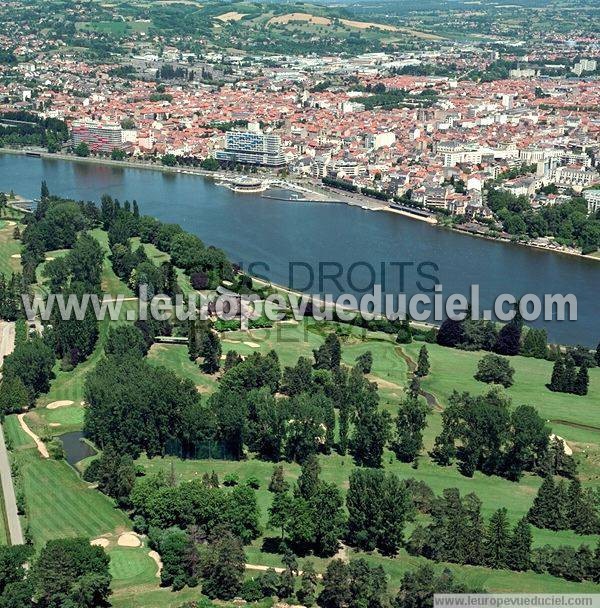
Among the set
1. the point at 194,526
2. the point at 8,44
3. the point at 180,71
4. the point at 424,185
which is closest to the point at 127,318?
the point at 194,526

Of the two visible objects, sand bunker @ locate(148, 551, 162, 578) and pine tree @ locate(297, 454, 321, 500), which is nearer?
sand bunker @ locate(148, 551, 162, 578)

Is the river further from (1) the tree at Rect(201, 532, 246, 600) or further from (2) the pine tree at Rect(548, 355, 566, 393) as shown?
(1) the tree at Rect(201, 532, 246, 600)

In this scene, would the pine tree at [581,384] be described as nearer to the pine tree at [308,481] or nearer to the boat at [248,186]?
the pine tree at [308,481]

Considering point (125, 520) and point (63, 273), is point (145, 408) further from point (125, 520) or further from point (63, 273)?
point (63, 273)

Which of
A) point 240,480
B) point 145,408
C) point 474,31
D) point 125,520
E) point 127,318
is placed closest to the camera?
point 125,520

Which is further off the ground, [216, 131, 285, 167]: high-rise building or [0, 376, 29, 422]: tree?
[216, 131, 285, 167]: high-rise building

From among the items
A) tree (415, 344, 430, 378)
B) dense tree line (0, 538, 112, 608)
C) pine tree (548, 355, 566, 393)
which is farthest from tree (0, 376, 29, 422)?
pine tree (548, 355, 566, 393)

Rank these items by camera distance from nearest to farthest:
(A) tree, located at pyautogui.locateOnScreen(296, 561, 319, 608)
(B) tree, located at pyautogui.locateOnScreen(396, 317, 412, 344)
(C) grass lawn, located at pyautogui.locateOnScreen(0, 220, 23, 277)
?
(A) tree, located at pyautogui.locateOnScreen(296, 561, 319, 608), (B) tree, located at pyautogui.locateOnScreen(396, 317, 412, 344), (C) grass lawn, located at pyautogui.locateOnScreen(0, 220, 23, 277)
